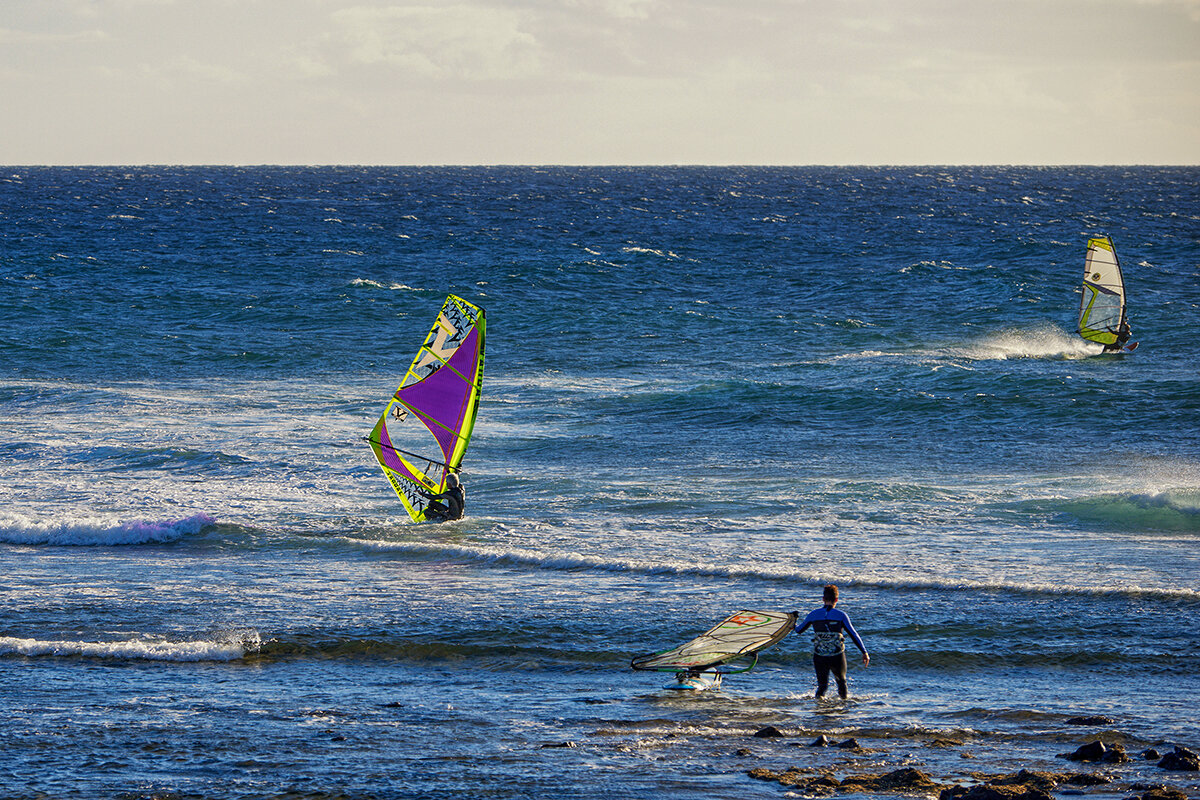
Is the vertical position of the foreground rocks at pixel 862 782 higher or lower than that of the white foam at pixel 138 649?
higher

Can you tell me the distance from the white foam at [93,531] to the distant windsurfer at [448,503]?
3.53 m

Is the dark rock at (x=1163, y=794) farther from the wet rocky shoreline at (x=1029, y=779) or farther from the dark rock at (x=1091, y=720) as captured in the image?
the dark rock at (x=1091, y=720)

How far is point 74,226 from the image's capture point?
67.4m

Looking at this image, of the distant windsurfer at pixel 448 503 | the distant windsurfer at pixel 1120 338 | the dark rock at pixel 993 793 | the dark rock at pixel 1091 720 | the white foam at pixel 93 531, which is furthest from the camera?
the distant windsurfer at pixel 1120 338

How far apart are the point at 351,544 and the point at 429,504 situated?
4.76 ft

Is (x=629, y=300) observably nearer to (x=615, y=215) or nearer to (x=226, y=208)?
(x=615, y=215)

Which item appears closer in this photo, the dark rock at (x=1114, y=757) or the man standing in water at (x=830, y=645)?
the dark rock at (x=1114, y=757)

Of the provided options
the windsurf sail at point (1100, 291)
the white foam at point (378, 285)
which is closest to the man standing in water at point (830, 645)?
the windsurf sail at point (1100, 291)

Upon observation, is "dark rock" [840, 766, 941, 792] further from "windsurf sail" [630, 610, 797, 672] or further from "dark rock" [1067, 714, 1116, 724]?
"windsurf sail" [630, 610, 797, 672]

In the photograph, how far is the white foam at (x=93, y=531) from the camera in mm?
17578

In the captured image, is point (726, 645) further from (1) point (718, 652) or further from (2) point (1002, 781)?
(2) point (1002, 781)

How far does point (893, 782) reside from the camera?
858 centimetres

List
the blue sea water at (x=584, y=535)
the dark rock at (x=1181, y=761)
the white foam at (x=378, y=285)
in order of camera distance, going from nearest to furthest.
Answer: the dark rock at (x=1181, y=761), the blue sea water at (x=584, y=535), the white foam at (x=378, y=285)

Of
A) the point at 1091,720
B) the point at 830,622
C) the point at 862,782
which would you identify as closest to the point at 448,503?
the point at 830,622
